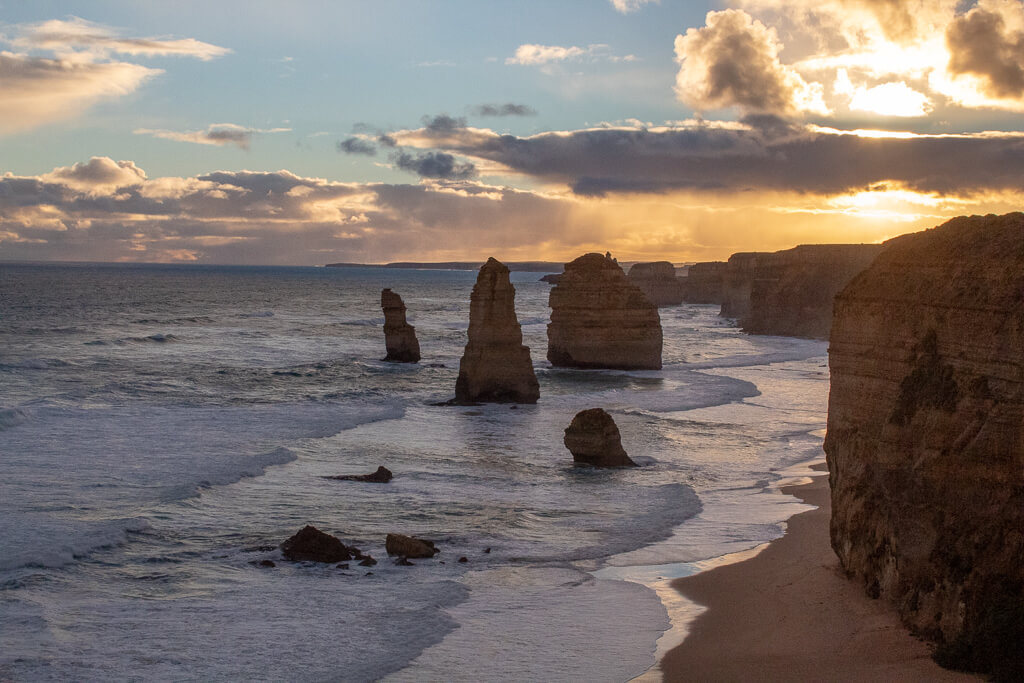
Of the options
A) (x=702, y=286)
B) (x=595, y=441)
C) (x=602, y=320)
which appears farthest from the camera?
(x=702, y=286)

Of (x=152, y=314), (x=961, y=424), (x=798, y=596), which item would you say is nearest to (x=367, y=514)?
(x=798, y=596)

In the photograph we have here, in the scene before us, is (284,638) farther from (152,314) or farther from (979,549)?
(152,314)

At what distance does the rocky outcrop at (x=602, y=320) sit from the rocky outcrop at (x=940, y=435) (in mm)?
35104

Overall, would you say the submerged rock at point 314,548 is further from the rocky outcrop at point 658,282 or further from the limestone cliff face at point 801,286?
the rocky outcrop at point 658,282

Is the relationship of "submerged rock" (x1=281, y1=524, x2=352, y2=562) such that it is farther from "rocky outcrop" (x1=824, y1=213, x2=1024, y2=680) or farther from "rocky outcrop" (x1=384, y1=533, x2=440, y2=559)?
"rocky outcrop" (x1=824, y1=213, x2=1024, y2=680)

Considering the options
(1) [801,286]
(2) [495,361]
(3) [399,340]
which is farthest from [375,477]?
(1) [801,286]

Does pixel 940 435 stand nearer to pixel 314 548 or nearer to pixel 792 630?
pixel 792 630

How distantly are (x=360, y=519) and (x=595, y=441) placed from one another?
26.1 feet

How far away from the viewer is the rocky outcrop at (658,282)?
143m

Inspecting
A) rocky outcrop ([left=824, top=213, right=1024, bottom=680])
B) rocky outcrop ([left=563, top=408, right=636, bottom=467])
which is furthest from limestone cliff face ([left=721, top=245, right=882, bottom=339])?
rocky outcrop ([left=824, top=213, right=1024, bottom=680])

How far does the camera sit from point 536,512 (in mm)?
20812

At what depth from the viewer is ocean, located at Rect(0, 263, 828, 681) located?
12977 mm

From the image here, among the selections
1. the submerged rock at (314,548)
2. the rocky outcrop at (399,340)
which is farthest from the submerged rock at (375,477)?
the rocky outcrop at (399,340)

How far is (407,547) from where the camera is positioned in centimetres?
1717
